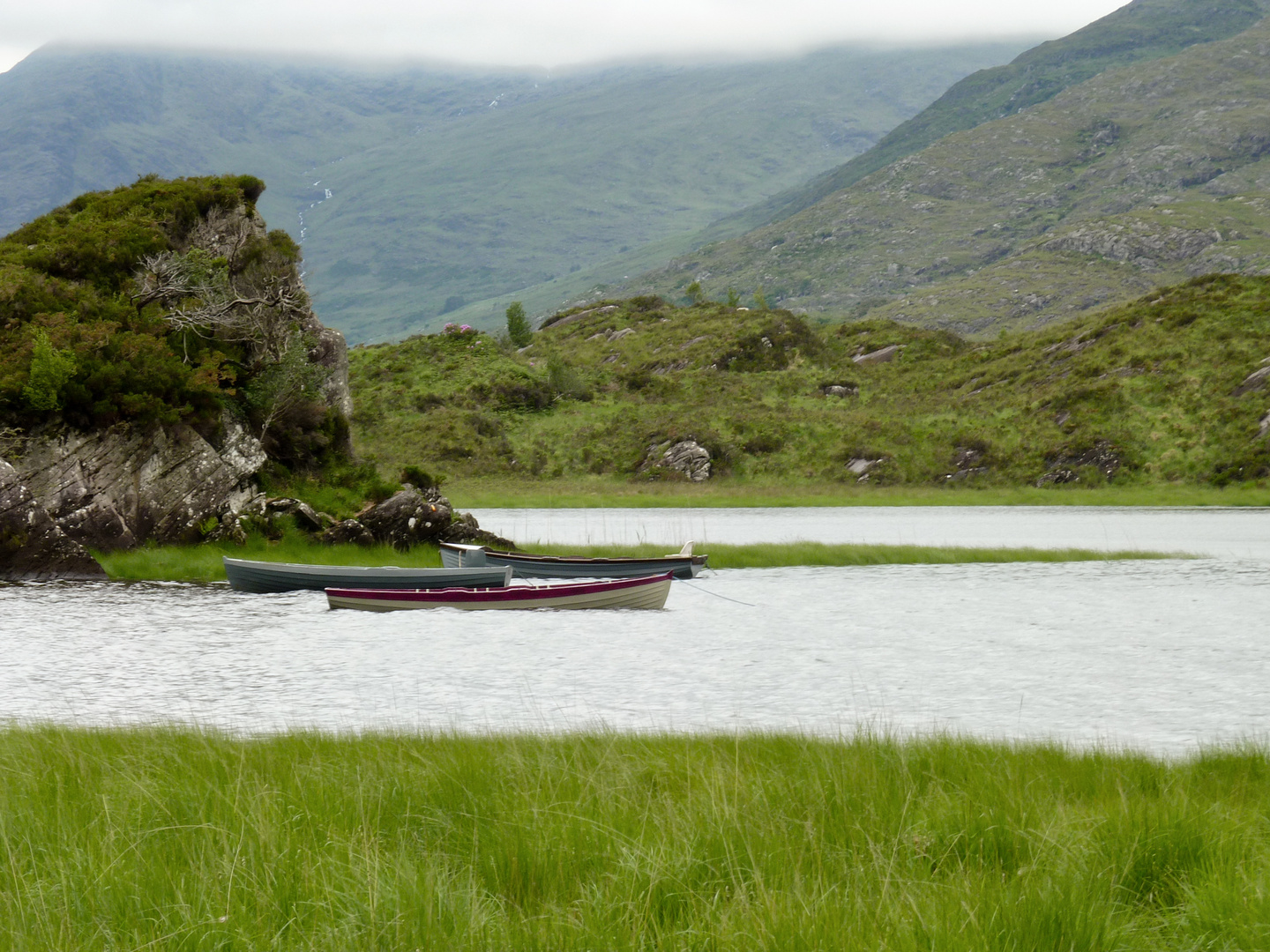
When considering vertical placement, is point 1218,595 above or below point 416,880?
below

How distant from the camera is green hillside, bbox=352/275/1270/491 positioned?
72062 mm

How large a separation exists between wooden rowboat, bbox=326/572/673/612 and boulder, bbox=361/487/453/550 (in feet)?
22.5

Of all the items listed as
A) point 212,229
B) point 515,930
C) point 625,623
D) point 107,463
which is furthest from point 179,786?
point 212,229

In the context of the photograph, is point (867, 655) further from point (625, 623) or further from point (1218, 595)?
point (1218, 595)

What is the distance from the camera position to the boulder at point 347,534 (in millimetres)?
36750

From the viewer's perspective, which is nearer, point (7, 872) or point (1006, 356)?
point (7, 872)

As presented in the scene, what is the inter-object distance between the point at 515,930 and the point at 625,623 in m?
22.9

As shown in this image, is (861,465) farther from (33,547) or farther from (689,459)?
(33,547)

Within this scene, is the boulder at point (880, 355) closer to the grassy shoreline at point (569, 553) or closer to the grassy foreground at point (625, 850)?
the grassy shoreline at point (569, 553)

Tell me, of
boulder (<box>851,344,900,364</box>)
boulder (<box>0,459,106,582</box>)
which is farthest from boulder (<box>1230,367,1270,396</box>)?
boulder (<box>0,459,106,582</box>)

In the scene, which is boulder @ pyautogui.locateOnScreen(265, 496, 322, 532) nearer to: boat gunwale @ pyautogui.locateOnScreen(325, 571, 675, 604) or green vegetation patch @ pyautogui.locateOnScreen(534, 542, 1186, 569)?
boat gunwale @ pyautogui.locateOnScreen(325, 571, 675, 604)

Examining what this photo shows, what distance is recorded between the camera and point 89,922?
7.05 metres

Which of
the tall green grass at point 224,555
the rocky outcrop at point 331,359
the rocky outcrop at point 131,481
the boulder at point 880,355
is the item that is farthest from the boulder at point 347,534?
the boulder at point 880,355

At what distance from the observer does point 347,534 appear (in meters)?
37.1
